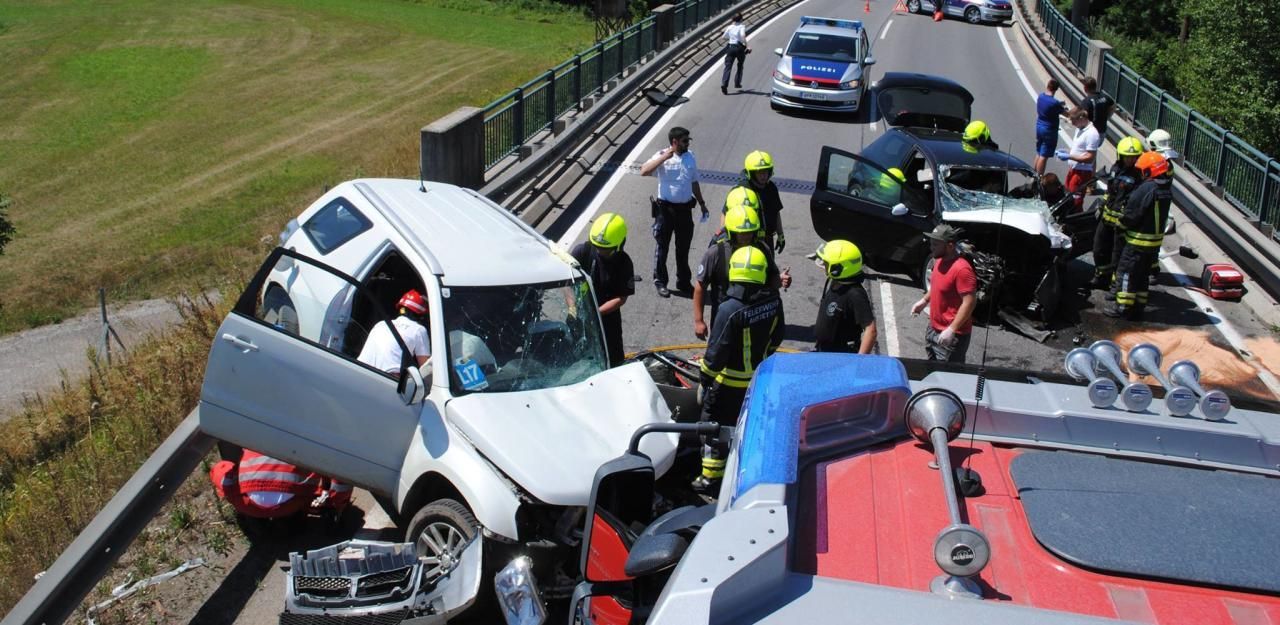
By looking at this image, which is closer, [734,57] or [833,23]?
[734,57]

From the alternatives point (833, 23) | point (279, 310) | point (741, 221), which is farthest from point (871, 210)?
point (833, 23)

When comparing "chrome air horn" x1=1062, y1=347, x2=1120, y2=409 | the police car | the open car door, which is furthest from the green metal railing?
"chrome air horn" x1=1062, y1=347, x2=1120, y2=409

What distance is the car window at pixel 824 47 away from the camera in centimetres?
2252

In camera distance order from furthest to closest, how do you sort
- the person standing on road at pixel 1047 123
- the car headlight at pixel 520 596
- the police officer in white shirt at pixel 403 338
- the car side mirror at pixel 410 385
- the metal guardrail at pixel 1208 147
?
the person standing on road at pixel 1047 123
the metal guardrail at pixel 1208 147
the police officer in white shirt at pixel 403 338
the car side mirror at pixel 410 385
the car headlight at pixel 520 596

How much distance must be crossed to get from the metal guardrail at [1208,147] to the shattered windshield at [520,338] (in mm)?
9937

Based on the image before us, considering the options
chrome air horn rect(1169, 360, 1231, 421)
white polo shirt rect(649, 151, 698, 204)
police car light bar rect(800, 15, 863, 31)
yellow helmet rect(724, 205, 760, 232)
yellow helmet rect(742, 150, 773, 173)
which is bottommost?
white polo shirt rect(649, 151, 698, 204)

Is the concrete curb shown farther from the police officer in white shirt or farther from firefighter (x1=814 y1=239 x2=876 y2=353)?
the police officer in white shirt

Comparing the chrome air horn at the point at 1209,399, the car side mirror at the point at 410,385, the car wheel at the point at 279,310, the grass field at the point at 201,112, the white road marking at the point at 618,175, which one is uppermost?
the chrome air horn at the point at 1209,399

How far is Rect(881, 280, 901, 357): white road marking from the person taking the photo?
1114cm

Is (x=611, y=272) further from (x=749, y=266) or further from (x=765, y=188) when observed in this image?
(x=765, y=188)

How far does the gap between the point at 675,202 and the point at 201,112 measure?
3058 cm

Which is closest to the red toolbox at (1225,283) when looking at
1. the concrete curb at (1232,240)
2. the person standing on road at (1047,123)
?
the concrete curb at (1232,240)

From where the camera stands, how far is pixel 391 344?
23.3ft

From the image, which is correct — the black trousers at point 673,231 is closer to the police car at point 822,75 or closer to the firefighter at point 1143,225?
the firefighter at point 1143,225
